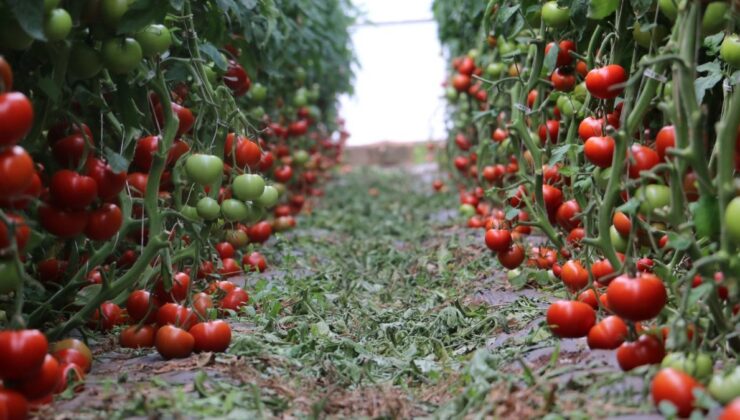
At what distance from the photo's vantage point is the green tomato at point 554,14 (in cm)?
271

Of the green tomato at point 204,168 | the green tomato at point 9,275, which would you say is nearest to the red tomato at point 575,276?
the green tomato at point 204,168

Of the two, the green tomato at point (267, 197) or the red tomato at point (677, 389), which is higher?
the green tomato at point (267, 197)

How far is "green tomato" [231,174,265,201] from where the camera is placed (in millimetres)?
2564

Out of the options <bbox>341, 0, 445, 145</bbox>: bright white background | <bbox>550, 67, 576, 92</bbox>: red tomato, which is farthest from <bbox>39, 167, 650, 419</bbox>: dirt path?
<bbox>341, 0, 445, 145</bbox>: bright white background

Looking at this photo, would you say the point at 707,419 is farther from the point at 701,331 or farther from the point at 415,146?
the point at 415,146

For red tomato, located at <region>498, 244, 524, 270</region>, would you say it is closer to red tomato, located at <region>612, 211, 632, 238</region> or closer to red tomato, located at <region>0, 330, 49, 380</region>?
red tomato, located at <region>612, 211, 632, 238</region>

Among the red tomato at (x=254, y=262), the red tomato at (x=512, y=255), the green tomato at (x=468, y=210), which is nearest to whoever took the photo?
the red tomato at (x=512, y=255)

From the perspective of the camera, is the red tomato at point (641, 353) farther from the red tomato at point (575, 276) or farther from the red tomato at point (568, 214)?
the red tomato at point (568, 214)

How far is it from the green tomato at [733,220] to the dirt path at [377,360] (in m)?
0.39

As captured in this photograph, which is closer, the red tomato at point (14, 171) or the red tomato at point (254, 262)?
the red tomato at point (14, 171)

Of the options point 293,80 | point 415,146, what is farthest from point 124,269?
point 415,146

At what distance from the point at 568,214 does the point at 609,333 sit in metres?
1.05

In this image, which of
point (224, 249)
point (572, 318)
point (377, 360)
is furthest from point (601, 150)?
point (224, 249)

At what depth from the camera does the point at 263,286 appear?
3.28 meters
